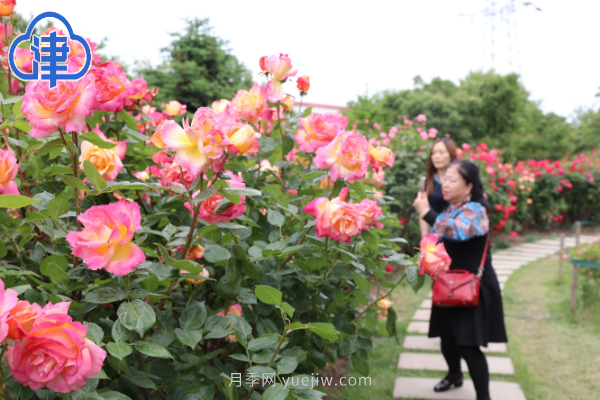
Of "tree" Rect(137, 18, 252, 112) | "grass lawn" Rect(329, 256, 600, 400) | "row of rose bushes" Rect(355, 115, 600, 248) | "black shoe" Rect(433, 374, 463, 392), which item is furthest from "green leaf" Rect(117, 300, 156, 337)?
"tree" Rect(137, 18, 252, 112)

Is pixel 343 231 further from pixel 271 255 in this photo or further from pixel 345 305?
pixel 345 305

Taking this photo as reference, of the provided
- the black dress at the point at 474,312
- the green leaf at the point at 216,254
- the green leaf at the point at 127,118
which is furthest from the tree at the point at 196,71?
the green leaf at the point at 216,254

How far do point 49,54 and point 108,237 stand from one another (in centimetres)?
67

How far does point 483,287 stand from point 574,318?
2200 millimetres

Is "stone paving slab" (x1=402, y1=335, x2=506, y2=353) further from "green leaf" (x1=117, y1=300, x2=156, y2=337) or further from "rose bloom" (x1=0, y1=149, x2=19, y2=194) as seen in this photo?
"rose bloom" (x1=0, y1=149, x2=19, y2=194)

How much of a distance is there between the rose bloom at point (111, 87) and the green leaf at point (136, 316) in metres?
0.60

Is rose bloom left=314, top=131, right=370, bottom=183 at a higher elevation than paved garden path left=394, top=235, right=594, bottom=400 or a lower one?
higher

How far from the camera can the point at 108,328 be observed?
1.05 metres

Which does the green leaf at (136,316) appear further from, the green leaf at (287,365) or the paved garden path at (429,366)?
the paved garden path at (429,366)

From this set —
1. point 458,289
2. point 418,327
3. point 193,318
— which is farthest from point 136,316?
point 418,327

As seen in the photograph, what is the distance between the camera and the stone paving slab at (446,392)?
279 centimetres

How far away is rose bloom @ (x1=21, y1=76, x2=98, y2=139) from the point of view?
957 millimetres

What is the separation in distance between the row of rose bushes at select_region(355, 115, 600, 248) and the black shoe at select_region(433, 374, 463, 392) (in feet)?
6.96

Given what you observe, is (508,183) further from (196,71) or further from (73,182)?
(73,182)
